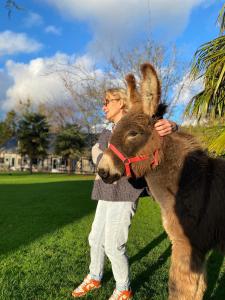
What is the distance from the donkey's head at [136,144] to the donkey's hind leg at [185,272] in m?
0.91

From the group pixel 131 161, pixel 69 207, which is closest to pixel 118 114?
pixel 131 161

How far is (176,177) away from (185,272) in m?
0.98

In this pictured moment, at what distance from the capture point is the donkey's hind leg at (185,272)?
359 cm

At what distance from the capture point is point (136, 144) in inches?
148

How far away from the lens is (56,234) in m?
9.30

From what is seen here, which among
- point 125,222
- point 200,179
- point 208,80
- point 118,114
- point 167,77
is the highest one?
point 167,77

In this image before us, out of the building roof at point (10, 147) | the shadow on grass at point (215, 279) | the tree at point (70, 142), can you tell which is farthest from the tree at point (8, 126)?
the shadow on grass at point (215, 279)

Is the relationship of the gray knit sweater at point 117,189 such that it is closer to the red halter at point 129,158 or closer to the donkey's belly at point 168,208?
the donkey's belly at point 168,208

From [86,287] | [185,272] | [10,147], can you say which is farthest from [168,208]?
[10,147]

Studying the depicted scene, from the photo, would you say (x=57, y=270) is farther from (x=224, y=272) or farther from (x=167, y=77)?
(x=167, y=77)

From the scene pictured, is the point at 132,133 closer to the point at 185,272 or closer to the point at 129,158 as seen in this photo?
the point at 129,158

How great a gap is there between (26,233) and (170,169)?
6.63 meters

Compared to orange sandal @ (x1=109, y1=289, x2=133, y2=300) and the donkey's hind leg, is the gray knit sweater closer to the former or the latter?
the donkey's hind leg

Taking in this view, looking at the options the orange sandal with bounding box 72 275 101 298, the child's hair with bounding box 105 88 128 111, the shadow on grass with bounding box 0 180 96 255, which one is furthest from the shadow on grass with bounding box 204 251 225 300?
the shadow on grass with bounding box 0 180 96 255
